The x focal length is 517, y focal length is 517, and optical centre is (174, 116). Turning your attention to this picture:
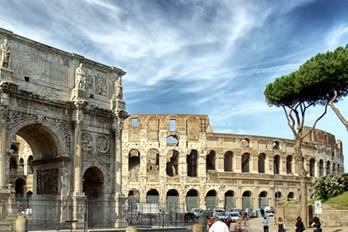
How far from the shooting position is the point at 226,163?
Result: 53.2m

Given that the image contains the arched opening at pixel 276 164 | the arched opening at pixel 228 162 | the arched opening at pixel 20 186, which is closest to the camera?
the arched opening at pixel 20 186

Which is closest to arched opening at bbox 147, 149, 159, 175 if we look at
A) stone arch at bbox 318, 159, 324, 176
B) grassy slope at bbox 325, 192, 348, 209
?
stone arch at bbox 318, 159, 324, 176

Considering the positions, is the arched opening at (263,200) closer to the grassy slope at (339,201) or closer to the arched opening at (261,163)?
the arched opening at (261,163)

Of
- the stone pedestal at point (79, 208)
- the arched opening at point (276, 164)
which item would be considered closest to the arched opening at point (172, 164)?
the arched opening at point (276, 164)

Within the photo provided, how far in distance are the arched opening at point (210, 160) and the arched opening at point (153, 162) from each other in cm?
514

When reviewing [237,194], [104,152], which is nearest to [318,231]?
[104,152]

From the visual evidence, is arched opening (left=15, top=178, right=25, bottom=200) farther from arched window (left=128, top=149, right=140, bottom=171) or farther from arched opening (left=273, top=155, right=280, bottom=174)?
arched opening (left=273, top=155, right=280, bottom=174)

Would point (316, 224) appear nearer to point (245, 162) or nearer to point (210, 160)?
point (210, 160)

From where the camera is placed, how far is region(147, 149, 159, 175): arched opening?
49969 mm

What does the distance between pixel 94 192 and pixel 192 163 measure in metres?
26.1

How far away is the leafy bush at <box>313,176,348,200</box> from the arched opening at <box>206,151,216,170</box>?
20758 millimetres

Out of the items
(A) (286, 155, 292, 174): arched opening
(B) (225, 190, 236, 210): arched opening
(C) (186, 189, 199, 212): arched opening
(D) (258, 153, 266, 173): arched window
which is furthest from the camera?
(A) (286, 155, 292, 174): arched opening

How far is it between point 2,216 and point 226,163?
34.6m

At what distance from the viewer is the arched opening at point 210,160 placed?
51.4 m
